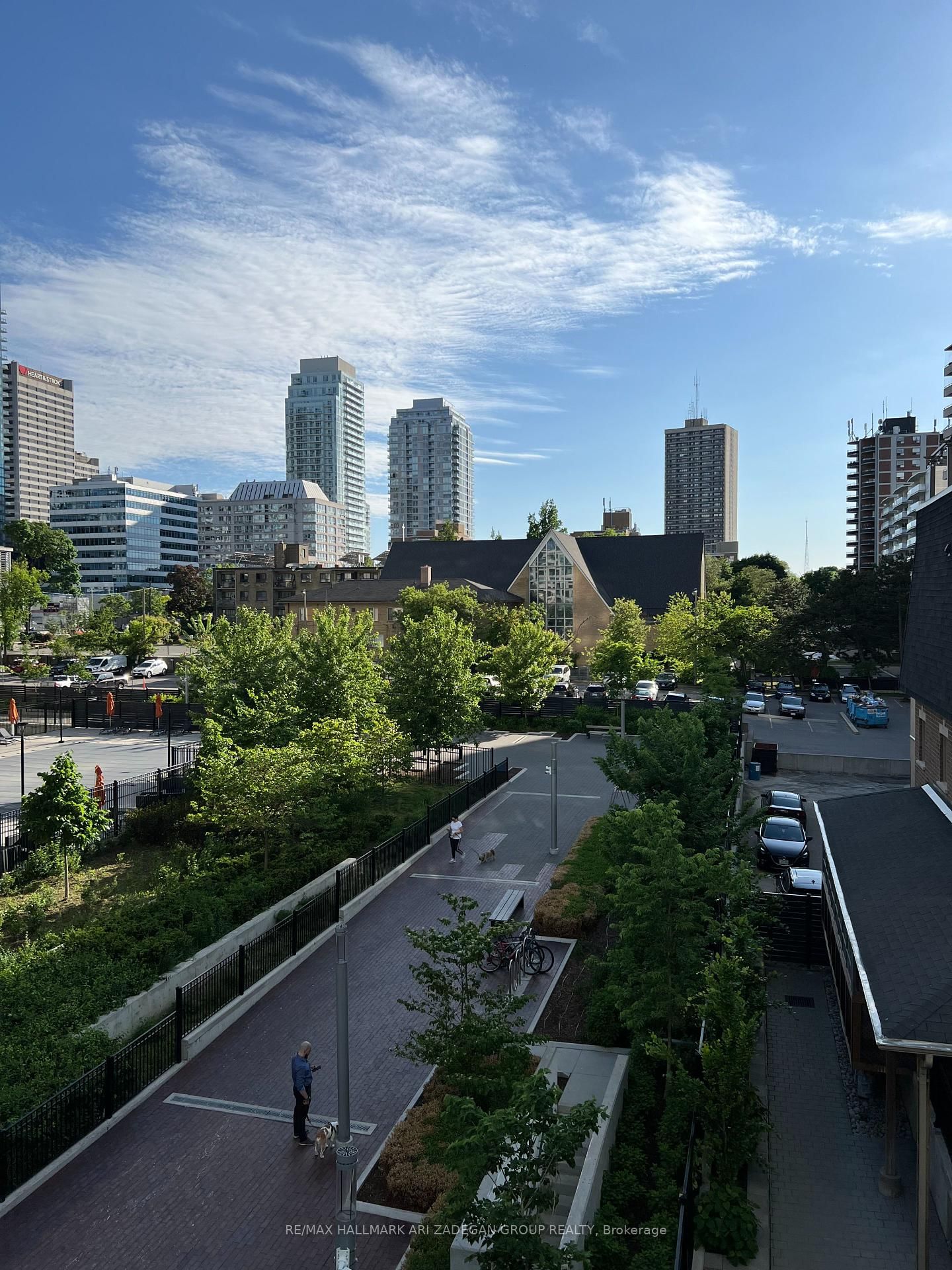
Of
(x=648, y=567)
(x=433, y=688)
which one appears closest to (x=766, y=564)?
(x=648, y=567)

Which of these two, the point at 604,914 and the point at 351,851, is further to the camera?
the point at 351,851

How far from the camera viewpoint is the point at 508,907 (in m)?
18.7

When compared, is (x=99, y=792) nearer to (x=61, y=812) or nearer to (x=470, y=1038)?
(x=61, y=812)

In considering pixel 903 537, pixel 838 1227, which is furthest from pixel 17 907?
pixel 903 537

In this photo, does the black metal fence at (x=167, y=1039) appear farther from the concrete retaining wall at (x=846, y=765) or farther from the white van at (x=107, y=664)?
the white van at (x=107, y=664)

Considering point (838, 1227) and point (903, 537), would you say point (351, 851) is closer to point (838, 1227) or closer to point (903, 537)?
point (838, 1227)

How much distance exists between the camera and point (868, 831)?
1616cm

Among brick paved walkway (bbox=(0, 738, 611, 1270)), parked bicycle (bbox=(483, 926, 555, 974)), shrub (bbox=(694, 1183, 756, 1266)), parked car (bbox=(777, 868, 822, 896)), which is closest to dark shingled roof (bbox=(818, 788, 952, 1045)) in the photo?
shrub (bbox=(694, 1183, 756, 1266))

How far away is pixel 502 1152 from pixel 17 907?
16269 mm

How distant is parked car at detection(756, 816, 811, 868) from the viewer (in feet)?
79.3

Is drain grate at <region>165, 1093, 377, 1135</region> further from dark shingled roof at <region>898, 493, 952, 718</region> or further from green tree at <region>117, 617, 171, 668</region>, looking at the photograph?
green tree at <region>117, 617, 171, 668</region>

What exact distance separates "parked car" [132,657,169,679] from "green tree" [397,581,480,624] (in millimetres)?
21556

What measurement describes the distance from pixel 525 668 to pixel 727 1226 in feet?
127

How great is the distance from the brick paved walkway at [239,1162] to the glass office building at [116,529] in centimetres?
17190
